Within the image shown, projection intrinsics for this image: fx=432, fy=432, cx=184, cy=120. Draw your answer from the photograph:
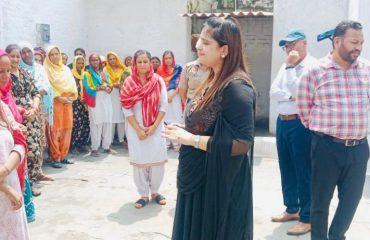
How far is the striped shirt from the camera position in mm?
3145

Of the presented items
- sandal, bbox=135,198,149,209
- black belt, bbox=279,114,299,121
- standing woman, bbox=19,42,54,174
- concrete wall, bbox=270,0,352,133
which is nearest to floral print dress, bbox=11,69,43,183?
standing woman, bbox=19,42,54,174

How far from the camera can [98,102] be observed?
7199 mm

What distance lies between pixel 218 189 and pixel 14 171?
123cm

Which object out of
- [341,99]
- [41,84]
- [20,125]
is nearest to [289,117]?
[341,99]

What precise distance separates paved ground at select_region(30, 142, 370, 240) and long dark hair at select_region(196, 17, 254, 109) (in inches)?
78.9

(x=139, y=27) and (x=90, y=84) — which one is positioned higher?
(x=139, y=27)

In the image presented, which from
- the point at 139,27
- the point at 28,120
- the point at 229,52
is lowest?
the point at 28,120

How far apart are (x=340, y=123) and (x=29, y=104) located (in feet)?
10.9

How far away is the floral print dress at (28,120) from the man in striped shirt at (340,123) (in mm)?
3042

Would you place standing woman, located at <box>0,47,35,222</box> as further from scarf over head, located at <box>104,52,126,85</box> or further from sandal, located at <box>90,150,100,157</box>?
scarf over head, located at <box>104,52,126,85</box>

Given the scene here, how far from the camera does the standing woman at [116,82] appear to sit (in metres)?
7.57

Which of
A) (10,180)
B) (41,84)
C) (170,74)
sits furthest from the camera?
(170,74)

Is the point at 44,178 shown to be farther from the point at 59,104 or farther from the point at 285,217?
the point at 285,217

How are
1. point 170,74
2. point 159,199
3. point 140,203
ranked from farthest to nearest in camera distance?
point 170,74, point 159,199, point 140,203
